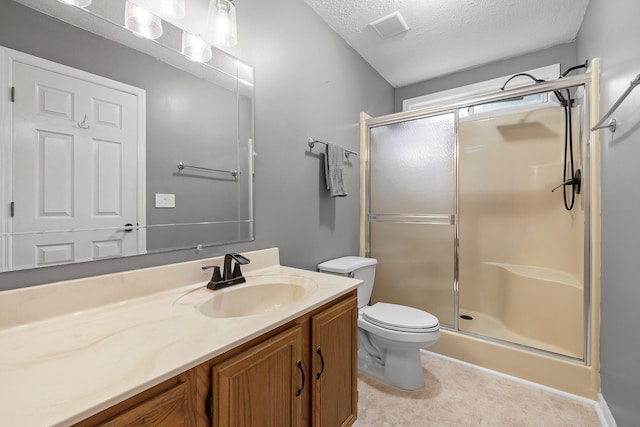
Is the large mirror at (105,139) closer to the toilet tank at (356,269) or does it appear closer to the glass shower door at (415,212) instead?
the toilet tank at (356,269)

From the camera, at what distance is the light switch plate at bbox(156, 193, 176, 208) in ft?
3.73

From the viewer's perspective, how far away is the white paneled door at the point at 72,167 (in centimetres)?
82

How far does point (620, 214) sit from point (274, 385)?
5.67 ft

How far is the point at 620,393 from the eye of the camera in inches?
51.3

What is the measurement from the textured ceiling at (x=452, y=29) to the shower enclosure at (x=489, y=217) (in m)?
0.55

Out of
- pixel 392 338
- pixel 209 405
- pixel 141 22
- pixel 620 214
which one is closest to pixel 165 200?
pixel 141 22

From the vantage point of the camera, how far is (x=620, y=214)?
1317 millimetres

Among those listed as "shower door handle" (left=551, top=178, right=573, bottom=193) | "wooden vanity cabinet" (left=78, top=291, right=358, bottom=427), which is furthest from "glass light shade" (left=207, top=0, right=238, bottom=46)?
→ "shower door handle" (left=551, top=178, right=573, bottom=193)

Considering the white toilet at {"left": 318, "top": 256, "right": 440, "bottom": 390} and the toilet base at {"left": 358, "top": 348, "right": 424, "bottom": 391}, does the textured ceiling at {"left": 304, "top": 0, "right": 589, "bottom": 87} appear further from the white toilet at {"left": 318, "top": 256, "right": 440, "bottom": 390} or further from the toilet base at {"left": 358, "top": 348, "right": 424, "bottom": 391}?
the toilet base at {"left": 358, "top": 348, "right": 424, "bottom": 391}

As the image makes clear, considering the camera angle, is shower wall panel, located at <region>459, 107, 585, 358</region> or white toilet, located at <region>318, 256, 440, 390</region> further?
shower wall panel, located at <region>459, 107, 585, 358</region>

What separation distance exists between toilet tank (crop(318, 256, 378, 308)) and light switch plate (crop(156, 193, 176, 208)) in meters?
1.05

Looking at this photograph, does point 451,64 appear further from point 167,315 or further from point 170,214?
point 167,315

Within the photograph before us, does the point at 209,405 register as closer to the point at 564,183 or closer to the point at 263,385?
the point at 263,385

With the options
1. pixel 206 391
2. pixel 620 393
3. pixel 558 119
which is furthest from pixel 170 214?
pixel 558 119
